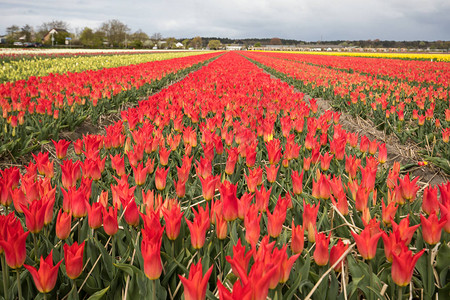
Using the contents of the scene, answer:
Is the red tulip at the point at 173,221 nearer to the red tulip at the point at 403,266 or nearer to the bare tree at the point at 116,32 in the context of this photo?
the red tulip at the point at 403,266

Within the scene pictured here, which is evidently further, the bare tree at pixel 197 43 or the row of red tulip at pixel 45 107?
the bare tree at pixel 197 43

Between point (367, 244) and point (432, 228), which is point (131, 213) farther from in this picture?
point (432, 228)

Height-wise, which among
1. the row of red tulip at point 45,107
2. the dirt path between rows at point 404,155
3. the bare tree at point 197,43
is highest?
the bare tree at point 197,43

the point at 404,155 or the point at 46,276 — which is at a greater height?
the point at 46,276

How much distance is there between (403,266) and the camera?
1.10m

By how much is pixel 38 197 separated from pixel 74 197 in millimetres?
360

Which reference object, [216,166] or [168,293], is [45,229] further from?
[216,166]

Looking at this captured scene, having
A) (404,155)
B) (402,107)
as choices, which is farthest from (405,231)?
(402,107)

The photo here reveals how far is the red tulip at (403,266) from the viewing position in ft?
3.51

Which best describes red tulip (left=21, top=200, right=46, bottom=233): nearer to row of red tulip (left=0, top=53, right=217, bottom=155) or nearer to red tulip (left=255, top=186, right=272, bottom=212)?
red tulip (left=255, top=186, right=272, bottom=212)

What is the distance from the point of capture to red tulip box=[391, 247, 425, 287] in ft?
3.51

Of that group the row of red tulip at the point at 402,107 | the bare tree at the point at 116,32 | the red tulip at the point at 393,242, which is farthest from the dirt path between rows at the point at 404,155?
the bare tree at the point at 116,32

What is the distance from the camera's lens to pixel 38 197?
1733 millimetres

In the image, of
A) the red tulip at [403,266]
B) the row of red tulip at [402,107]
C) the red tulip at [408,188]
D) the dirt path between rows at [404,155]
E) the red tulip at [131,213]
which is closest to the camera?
the red tulip at [403,266]
